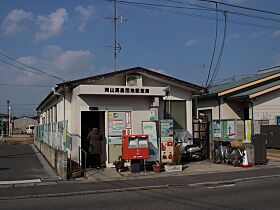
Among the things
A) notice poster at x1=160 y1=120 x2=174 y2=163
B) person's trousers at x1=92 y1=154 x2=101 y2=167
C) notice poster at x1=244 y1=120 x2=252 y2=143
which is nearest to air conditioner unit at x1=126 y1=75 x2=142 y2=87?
notice poster at x1=160 y1=120 x2=174 y2=163

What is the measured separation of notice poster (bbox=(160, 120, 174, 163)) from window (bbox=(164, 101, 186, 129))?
6.06ft

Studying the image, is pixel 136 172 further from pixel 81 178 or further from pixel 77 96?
pixel 77 96

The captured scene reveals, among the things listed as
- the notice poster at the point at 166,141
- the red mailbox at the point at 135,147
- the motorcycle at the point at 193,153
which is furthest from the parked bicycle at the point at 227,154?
the red mailbox at the point at 135,147

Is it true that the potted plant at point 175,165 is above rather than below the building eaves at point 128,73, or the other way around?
below

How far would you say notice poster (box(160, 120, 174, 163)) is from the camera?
1544cm

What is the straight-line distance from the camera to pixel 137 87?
1579 centimetres

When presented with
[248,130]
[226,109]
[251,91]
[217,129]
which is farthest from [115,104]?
[251,91]

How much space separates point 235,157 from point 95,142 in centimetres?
607

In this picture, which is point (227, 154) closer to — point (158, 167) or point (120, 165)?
point (158, 167)

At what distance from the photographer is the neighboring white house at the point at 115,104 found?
50.1 ft

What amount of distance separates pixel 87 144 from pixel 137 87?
10.9 ft

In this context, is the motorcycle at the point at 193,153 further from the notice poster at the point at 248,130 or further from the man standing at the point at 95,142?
the man standing at the point at 95,142

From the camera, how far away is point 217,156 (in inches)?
663

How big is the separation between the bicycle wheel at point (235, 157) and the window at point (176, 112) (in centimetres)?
280
